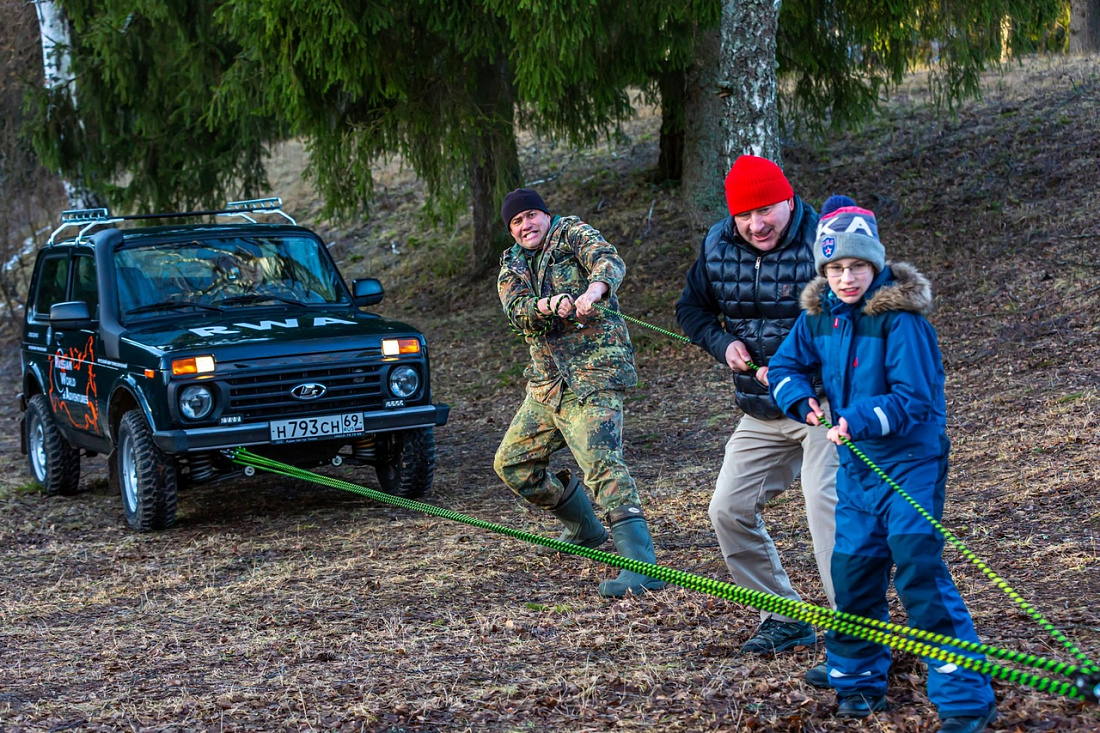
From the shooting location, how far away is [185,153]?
16.6 m

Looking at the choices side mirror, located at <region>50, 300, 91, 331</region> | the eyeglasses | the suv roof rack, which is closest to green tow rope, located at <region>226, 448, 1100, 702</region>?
the eyeglasses

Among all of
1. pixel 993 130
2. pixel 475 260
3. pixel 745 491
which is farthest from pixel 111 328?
pixel 993 130

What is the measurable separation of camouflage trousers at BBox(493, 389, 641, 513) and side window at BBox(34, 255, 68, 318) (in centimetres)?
489

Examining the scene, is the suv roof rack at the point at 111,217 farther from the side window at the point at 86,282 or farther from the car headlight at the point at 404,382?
the car headlight at the point at 404,382

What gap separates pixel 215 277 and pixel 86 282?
3.46 feet

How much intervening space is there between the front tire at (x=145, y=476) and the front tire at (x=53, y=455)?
5.96ft

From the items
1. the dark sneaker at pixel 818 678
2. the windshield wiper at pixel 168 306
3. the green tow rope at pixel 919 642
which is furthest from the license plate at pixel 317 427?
the dark sneaker at pixel 818 678

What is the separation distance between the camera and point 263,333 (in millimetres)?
7824

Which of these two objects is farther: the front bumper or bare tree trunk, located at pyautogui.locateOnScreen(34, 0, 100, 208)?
bare tree trunk, located at pyautogui.locateOnScreen(34, 0, 100, 208)

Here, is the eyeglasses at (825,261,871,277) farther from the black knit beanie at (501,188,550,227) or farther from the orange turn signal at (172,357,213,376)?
the orange turn signal at (172,357,213,376)

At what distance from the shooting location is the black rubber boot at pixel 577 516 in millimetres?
6355

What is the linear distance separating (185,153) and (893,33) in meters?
9.66

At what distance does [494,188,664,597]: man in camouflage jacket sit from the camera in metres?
5.83

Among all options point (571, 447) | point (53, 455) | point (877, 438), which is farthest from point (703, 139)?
point (877, 438)
